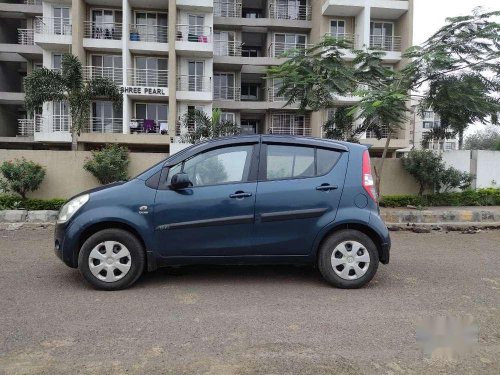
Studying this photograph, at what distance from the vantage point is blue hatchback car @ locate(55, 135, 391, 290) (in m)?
4.49

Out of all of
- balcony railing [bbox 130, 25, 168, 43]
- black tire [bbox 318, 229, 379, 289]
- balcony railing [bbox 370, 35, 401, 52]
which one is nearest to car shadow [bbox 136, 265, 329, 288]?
black tire [bbox 318, 229, 379, 289]

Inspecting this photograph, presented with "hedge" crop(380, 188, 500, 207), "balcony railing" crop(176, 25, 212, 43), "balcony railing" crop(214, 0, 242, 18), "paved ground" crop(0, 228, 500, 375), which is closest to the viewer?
"paved ground" crop(0, 228, 500, 375)

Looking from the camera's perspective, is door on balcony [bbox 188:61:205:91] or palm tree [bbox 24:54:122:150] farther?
door on balcony [bbox 188:61:205:91]

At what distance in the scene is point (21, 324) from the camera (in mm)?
3604

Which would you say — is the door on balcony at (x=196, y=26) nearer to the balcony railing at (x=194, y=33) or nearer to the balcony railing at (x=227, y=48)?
the balcony railing at (x=194, y=33)

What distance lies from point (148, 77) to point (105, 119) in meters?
3.81

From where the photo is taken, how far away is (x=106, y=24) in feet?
82.4

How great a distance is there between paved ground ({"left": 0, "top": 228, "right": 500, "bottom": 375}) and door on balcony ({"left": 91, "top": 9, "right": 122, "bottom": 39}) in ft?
74.2

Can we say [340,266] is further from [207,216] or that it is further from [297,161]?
[207,216]

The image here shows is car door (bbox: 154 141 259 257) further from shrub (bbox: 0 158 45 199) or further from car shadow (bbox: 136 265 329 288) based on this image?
shrub (bbox: 0 158 45 199)

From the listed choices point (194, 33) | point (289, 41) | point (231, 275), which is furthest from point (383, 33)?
point (231, 275)

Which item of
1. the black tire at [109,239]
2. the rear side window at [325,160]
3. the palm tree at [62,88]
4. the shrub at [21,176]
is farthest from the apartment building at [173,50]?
the black tire at [109,239]

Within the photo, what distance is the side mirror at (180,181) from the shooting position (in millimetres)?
4441

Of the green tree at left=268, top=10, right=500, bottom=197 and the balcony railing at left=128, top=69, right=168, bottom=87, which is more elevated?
the balcony railing at left=128, top=69, right=168, bottom=87
